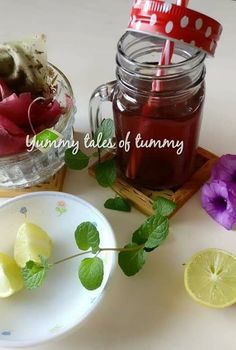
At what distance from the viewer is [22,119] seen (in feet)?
1.99

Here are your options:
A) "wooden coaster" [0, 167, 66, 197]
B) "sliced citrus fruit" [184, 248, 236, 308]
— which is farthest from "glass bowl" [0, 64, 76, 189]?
"sliced citrus fruit" [184, 248, 236, 308]

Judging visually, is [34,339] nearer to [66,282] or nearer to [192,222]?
[66,282]

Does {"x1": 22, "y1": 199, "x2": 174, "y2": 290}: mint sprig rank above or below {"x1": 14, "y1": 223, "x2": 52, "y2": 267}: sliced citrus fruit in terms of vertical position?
above

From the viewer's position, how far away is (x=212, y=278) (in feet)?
1.78

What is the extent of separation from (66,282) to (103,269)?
0.21ft

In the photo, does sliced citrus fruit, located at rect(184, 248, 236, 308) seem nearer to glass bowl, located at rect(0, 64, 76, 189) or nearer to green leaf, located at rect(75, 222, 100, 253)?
green leaf, located at rect(75, 222, 100, 253)

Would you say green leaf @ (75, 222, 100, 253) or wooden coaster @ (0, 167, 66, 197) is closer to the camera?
green leaf @ (75, 222, 100, 253)

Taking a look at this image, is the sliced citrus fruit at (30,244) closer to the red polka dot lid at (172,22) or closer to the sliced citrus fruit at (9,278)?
the sliced citrus fruit at (9,278)

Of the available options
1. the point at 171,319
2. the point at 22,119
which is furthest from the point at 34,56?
the point at 171,319

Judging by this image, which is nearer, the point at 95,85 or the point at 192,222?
the point at 192,222

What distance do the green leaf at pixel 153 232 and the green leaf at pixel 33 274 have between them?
11 cm

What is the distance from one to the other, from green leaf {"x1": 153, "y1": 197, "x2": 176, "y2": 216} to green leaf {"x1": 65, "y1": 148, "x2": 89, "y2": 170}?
118 millimetres

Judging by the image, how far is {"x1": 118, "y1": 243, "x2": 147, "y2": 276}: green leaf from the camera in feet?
1.83

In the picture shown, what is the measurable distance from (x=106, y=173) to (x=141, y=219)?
74 mm
